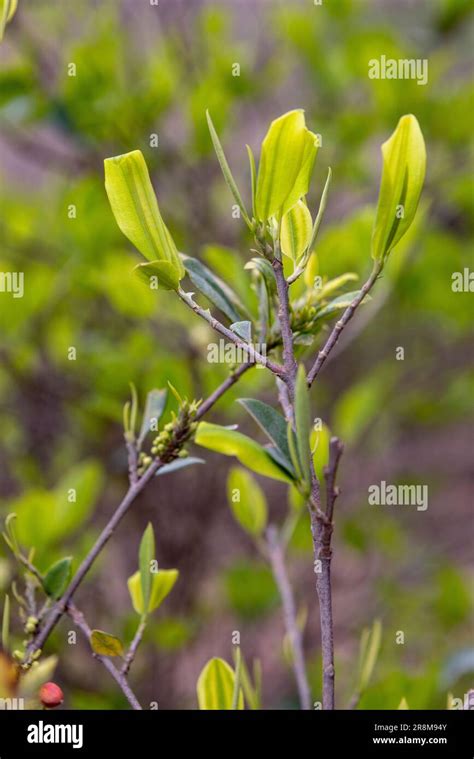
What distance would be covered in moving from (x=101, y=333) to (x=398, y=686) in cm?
76

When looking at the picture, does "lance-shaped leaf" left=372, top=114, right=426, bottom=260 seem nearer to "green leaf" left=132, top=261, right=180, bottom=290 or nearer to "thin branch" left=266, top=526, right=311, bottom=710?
"green leaf" left=132, top=261, right=180, bottom=290

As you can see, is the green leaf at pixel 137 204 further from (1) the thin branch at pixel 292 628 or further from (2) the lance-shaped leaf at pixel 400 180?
(1) the thin branch at pixel 292 628

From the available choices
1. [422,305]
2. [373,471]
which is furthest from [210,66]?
[373,471]

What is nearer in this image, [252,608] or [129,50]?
[252,608]

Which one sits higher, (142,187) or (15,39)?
(15,39)

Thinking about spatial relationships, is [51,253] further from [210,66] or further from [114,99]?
[210,66]

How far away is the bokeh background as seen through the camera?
3.11ft

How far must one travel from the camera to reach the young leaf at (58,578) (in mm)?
438

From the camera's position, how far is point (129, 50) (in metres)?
1.25

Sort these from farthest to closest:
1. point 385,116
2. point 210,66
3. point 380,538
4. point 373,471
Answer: point 373,471
point 380,538
point 210,66
point 385,116

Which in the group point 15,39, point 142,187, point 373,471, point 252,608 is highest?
point 15,39

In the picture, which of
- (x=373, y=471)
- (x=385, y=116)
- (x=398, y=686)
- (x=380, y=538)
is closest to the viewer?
(x=398, y=686)

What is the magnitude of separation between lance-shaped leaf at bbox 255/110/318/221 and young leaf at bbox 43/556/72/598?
22cm

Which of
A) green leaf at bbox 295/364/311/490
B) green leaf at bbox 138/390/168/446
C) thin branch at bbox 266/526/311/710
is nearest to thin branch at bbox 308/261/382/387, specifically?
green leaf at bbox 295/364/311/490
